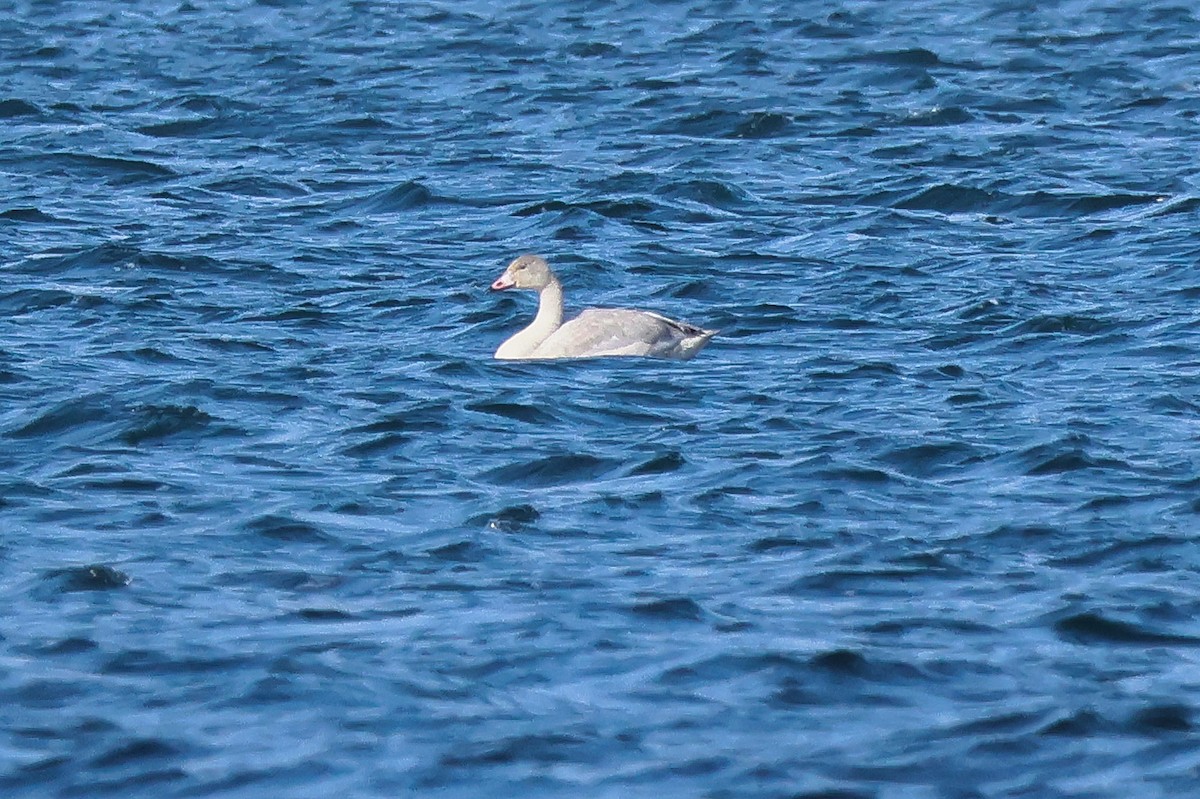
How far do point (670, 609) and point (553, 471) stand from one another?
2301 millimetres

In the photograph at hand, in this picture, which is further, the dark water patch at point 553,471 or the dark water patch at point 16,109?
the dark water patch at point 16,109

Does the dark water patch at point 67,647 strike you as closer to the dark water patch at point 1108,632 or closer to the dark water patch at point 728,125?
the dark water patch at point 1108,632

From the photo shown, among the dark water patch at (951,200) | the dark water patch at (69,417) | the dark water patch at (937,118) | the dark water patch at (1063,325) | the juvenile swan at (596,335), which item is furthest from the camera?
the dark water patch at (937,118)

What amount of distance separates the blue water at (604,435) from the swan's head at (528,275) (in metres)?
0.54

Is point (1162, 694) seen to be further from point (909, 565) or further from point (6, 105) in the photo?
point (6, 105)

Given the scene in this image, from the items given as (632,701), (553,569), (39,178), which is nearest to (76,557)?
(553,569)

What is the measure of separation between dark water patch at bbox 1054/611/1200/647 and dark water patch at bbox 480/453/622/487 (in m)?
3.03

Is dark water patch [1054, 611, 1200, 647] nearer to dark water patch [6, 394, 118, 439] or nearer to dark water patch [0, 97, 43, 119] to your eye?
dark water patch [6, 394, 118, 439]

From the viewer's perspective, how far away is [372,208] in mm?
19547

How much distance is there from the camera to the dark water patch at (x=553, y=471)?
11836mm

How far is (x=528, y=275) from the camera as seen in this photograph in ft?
50.3

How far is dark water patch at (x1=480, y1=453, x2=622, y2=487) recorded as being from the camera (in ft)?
38.8

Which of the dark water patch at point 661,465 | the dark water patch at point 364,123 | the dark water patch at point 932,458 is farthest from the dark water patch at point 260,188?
the dark water patch at point 932,458

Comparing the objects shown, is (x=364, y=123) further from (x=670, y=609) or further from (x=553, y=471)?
(x=670, y=609)
